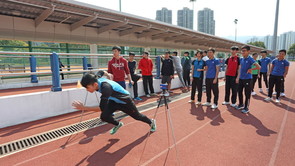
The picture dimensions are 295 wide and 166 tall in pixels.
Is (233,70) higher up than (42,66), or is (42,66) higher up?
(42,66)

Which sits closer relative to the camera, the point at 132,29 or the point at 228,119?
the point at 228,119

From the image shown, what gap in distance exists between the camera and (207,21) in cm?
8706

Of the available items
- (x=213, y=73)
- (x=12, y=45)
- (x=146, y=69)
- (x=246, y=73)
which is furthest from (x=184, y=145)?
(x=12, y=45)

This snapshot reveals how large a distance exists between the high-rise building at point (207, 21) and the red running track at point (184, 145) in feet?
296

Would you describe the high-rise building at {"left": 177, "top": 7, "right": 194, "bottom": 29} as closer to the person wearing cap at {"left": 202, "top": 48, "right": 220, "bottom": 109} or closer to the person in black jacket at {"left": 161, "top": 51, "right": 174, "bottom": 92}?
the person in black jacket at {"left": 161, "top": 51, "right": 174, "bottom": 92}

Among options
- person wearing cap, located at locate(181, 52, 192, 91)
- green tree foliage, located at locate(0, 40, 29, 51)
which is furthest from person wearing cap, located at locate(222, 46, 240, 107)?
green tree foliage, located at locate(0, 40, 29, 51)

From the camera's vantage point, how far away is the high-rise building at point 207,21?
86188 millimetres

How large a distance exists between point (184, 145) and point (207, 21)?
312 ft

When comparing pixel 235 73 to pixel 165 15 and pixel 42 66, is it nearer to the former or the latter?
pixel 42 66

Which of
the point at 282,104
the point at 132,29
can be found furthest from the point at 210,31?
the point at 282,104

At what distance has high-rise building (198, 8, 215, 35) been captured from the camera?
3393 inches

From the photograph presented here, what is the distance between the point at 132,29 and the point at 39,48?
685cm

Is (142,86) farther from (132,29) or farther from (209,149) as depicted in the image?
(132,29)

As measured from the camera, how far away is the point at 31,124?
4.03m
